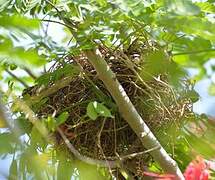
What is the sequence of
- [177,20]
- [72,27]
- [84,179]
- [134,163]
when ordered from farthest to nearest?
[134,163], [84,179], [72,27], [177,20]

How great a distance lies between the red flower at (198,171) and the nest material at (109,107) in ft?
0.55

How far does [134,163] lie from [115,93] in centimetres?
31

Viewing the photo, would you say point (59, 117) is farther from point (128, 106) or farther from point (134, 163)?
point (134, 163)

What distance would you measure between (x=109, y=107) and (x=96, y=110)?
3.1 inches

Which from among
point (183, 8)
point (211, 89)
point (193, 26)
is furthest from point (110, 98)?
point (183, 8)

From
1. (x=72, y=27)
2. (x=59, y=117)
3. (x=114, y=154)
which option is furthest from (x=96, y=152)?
(x=72, y=27)

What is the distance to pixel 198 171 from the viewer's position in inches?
61.2

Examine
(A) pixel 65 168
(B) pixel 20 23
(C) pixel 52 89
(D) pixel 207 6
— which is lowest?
(A) pixel 65 168

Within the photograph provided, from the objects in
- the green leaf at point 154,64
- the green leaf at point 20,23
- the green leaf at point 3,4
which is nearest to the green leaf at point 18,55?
the green leaf at point 20,23

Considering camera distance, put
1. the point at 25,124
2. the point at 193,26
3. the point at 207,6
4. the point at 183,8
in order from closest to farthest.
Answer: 1. the point at 183,8
2. the point at 193,26
3. the point at 207,6
4. the point at 25,124

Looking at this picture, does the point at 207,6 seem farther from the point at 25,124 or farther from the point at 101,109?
the point at 25,124

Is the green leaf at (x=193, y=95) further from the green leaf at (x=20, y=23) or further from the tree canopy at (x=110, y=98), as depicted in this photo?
the green leaf at (x=20, y=23)

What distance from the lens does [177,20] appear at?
121cm

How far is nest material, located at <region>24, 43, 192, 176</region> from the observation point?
5.48ft
